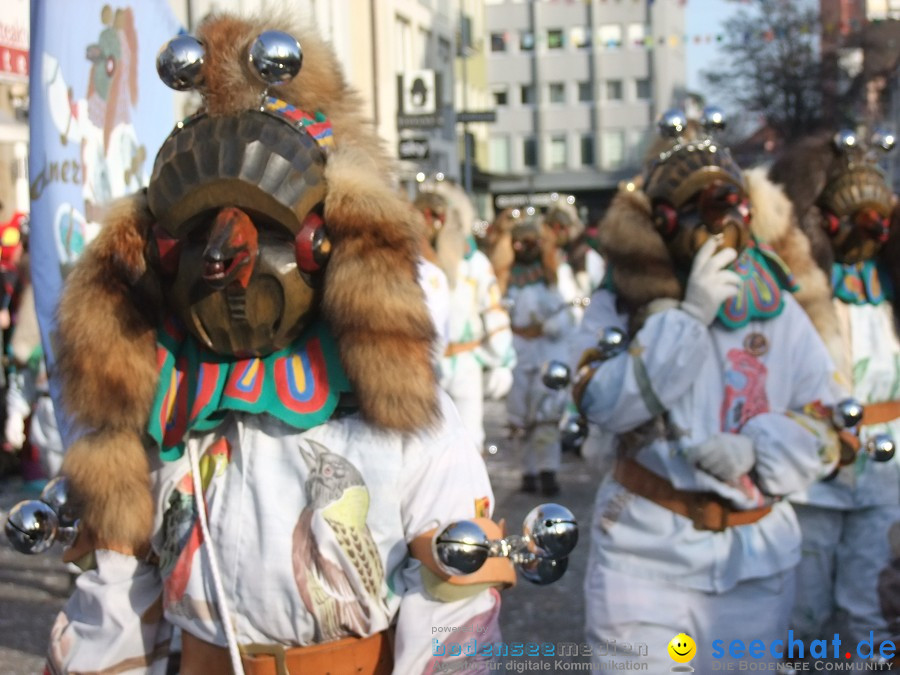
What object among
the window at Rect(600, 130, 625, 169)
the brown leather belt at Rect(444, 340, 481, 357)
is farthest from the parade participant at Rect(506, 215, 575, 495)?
the window at Rect(600, 130, 625, 169)

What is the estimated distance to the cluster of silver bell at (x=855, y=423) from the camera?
368 centimetres

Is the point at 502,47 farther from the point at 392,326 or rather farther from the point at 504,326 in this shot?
the point at 392,326

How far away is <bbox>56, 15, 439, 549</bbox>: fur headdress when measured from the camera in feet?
8.17

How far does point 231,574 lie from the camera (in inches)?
99.9

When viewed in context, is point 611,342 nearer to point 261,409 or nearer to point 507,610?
point 261,409

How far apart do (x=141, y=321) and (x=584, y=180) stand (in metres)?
55.7

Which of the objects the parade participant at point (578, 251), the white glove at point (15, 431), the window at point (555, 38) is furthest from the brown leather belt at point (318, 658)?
the window at point (555, 38)

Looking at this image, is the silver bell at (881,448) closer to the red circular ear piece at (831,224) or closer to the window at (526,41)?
the red circular ear piece at (831,224)

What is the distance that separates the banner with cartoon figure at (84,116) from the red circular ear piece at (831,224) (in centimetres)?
277

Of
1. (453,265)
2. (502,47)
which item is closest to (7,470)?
(453,265)

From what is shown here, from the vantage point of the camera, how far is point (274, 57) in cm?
251

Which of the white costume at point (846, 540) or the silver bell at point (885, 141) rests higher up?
the silver bell at point (885, 141)

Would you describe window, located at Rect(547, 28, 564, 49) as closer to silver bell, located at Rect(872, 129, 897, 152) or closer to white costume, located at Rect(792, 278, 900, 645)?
silver bell, located at Rect(872, 129, 897, 152)

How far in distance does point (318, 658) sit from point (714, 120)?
2.40 metres
